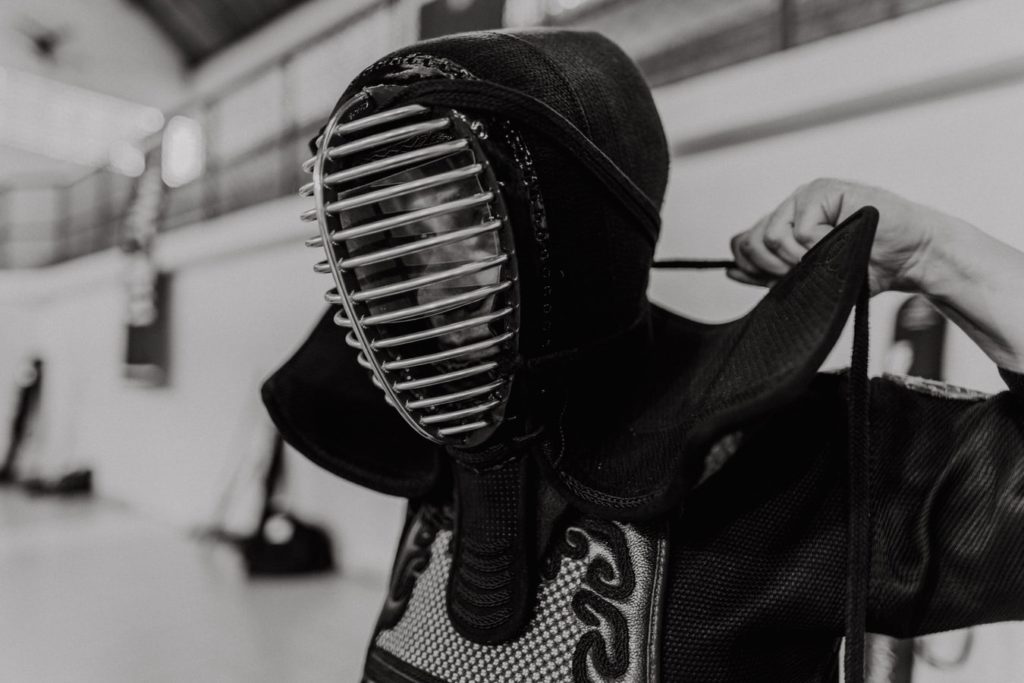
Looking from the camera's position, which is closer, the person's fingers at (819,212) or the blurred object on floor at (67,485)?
the person's fingers at (819,212)

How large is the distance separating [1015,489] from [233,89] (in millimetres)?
3709

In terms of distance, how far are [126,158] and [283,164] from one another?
6.31 feet

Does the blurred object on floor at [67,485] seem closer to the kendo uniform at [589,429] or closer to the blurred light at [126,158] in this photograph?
the blurred light at [126,158]

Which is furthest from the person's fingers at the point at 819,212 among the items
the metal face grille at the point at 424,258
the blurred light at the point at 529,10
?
the blurred light at the point at 529,10

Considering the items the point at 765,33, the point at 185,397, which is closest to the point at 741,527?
the point at 765,33

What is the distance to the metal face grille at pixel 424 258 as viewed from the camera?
38 centimetres

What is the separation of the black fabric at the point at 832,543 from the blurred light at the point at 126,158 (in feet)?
13.8

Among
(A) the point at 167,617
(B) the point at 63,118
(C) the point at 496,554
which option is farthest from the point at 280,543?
(B) the point at 63,118

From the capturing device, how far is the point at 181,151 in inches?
143

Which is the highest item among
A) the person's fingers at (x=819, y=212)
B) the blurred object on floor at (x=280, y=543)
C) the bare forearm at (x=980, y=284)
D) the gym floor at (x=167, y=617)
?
the person's fingers at (x=819, y=212)

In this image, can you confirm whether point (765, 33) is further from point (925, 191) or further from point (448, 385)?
point (448, 385)

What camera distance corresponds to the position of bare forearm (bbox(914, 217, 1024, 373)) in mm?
426

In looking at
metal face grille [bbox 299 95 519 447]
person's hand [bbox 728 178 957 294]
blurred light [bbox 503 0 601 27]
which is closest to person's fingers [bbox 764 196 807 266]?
person's hand [bbox 728 178 957 294]

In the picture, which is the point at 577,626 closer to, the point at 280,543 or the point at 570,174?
the point at 570,174
